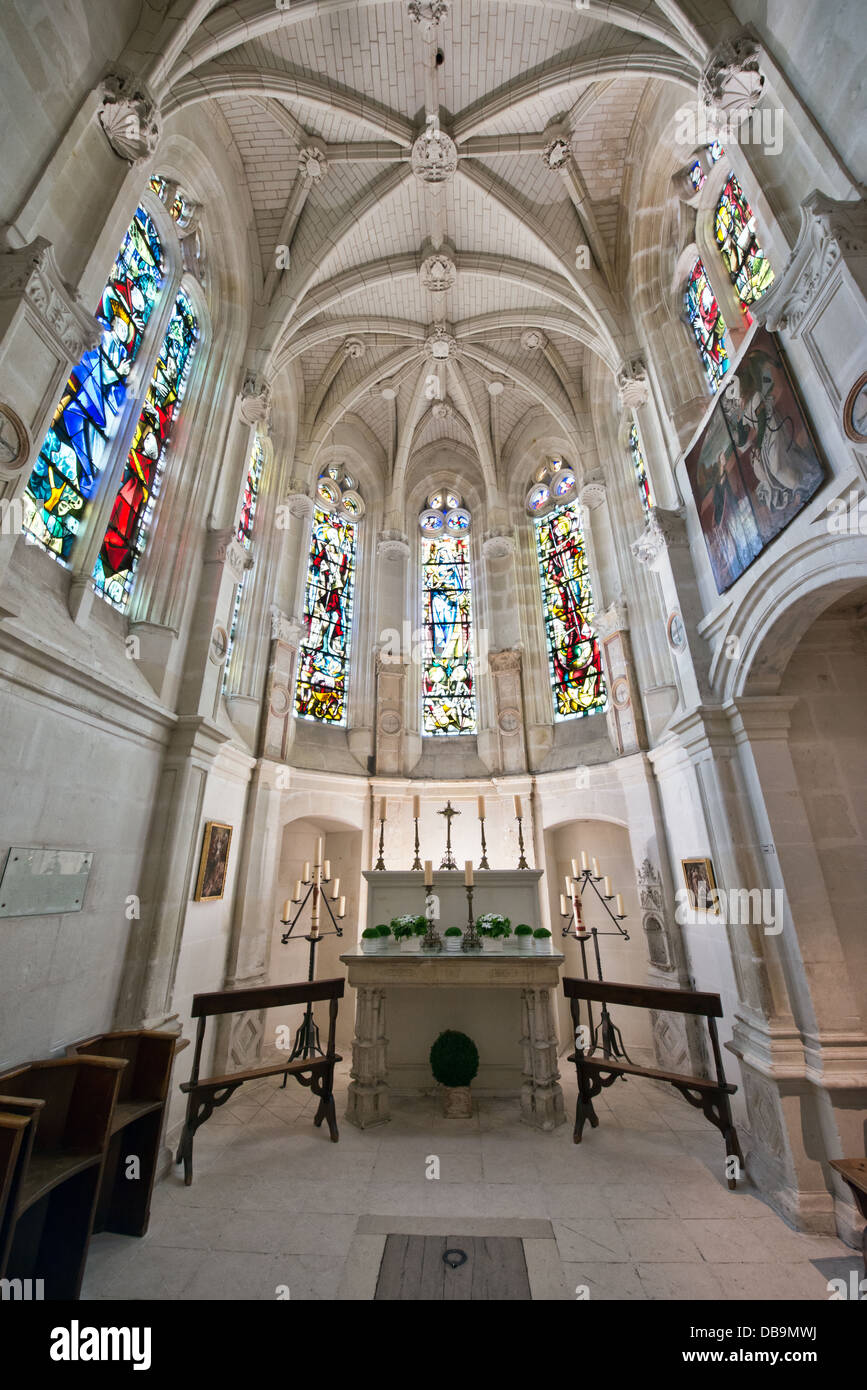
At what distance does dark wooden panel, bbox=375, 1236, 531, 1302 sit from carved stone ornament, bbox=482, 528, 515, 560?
35.7 ft

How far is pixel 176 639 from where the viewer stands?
6.02 metres

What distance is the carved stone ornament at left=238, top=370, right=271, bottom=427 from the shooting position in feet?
25.1

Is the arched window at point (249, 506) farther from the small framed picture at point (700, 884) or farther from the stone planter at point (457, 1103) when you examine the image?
the small framed picture at point (700, 884)

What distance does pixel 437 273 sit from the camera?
9.56 metres

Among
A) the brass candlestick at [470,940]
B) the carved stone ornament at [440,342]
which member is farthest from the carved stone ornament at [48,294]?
the carved stone ornament at [440,342]

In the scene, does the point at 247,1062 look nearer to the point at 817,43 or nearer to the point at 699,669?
the point at 699,669

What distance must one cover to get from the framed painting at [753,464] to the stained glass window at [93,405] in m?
6.06

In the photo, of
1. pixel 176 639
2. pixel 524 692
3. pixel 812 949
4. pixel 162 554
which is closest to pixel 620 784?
pixel 524 692

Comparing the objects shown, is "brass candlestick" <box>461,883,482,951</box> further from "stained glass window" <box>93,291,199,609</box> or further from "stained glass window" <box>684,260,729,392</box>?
"stained glass window" <box>684,260,729,392</box>

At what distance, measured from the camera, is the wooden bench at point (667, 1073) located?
4.45 metres

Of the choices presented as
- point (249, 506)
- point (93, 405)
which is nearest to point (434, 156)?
point (249, 506)

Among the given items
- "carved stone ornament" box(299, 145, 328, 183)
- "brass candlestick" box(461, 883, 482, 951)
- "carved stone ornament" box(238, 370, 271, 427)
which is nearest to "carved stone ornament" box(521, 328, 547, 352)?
"carved stone ornament" box(299, 145, 328, 183)

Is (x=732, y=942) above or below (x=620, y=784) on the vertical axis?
below
